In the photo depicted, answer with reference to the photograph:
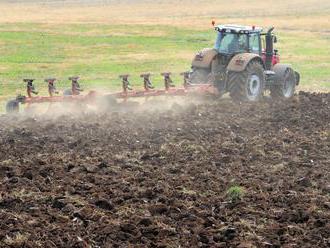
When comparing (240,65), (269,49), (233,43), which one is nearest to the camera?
(240,65)

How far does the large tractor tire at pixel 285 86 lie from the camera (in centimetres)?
2261

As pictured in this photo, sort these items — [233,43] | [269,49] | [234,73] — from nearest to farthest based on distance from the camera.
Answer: [234,73]
[233,43]
[269,49]

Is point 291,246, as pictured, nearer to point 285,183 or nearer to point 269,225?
point 269,225

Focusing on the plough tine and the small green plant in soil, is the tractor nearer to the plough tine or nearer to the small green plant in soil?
the plough tine

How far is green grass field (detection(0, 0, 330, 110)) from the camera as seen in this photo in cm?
2934

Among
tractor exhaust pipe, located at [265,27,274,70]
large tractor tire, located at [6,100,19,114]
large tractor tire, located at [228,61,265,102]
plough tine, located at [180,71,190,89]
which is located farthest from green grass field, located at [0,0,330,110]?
large tractor tire, located at [228,61,265,102]

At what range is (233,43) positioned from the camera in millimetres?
21594

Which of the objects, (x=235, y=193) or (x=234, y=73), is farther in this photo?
(x=234, y=73)

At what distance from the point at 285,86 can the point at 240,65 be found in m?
2.61

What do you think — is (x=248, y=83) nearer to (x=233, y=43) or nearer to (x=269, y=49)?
(x=233, y=43)

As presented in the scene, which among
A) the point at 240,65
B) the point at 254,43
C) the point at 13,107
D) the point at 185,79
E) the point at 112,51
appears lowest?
the point at 112,51

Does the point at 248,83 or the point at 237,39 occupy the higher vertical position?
the point at 237,39

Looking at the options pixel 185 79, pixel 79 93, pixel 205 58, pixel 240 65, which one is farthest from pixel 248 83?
pixel 79 93

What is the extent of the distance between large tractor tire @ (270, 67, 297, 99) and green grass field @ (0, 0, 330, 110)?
4.45 m
